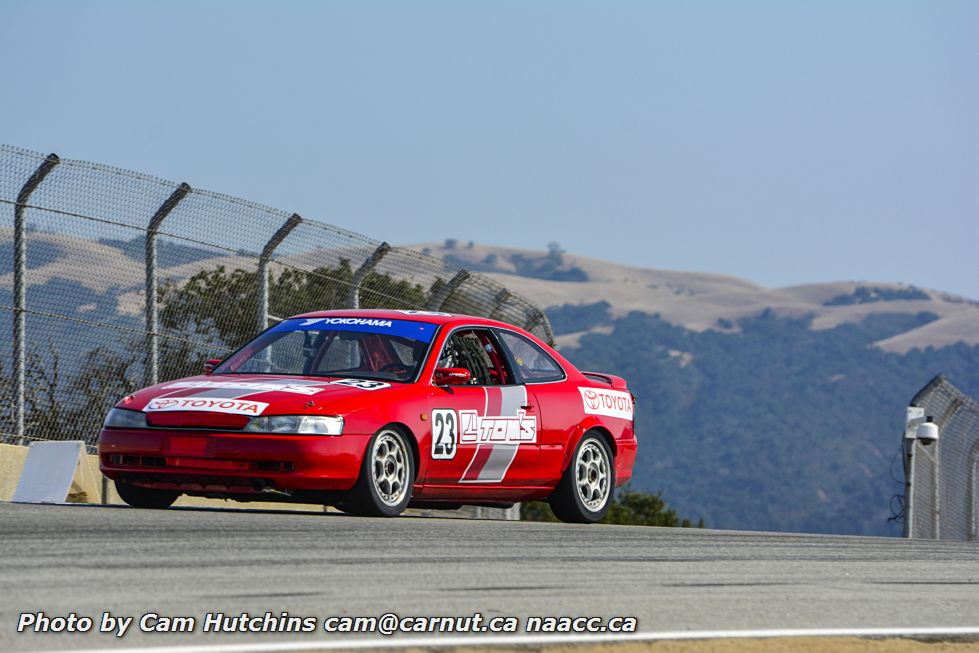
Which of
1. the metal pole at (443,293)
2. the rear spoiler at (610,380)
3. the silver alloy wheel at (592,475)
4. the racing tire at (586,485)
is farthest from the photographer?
the metal pole at (443,293)

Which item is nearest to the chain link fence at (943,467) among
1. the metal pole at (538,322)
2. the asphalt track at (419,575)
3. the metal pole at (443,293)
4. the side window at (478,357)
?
the metal pole at (538,322)

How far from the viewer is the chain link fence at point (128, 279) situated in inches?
473

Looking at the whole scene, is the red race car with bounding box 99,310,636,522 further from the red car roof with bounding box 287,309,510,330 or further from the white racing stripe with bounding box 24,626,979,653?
the white racing stripe with bounding box 24,626,979,653

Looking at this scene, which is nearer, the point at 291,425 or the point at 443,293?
the point at 291,425

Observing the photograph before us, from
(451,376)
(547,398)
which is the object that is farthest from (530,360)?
(451,376)

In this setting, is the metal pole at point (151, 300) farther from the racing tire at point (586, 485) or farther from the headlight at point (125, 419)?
the racing tire at point (586, 485)

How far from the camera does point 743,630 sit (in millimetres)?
6102

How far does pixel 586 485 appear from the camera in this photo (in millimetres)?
11766

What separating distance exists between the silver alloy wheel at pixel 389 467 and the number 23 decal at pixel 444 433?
316mm

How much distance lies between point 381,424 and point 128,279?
3.85m

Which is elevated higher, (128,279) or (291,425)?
(128,279)

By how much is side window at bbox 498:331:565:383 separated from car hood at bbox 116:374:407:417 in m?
1.49

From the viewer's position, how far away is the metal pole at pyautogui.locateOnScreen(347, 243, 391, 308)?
15203 millimetres

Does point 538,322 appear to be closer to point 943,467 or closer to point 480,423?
point 943,467
